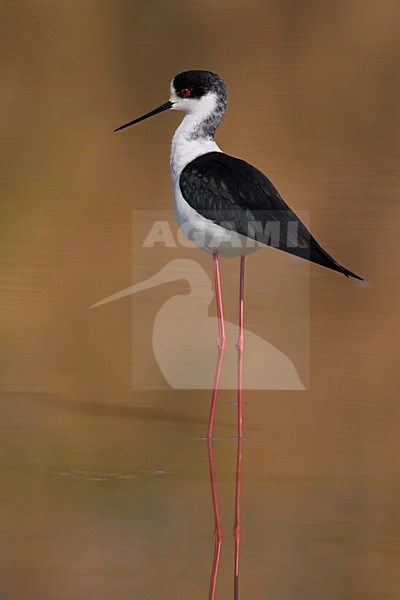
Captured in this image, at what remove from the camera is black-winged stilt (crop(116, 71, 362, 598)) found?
5340 millimetres

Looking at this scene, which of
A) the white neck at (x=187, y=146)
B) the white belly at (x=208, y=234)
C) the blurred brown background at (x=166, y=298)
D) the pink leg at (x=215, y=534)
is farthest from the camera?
the white neck at (x=187, y=146)

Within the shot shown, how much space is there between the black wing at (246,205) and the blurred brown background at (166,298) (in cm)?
63

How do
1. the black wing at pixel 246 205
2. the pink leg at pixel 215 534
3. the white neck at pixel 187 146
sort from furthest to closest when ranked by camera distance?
the white neck at pixel 187 146
the black wing at pixel 246 205
the pink leg at pixel 215 534

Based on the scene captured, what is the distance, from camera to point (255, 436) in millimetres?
5180

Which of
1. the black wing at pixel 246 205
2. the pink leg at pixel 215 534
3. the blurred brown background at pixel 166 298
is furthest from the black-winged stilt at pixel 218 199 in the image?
the blurred brown background at pixel 166 298

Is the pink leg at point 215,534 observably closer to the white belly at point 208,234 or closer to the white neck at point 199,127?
the white belly at point 208,234

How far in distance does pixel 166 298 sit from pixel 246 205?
176cm

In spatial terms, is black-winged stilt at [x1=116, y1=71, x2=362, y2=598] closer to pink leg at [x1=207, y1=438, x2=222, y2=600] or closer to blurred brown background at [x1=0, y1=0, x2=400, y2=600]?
pink leg at [x1=207, y1=438, x2=222, y2=600]

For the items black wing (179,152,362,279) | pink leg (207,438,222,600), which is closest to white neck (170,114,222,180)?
black wing (179,152,362,279)

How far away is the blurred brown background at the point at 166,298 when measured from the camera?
13.2ft

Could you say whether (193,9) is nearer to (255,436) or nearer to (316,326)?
(316,326)

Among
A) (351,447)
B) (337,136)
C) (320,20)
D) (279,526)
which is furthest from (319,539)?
(320,20)

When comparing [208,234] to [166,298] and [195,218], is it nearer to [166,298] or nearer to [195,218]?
[195,218]

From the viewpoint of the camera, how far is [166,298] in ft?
23.3
